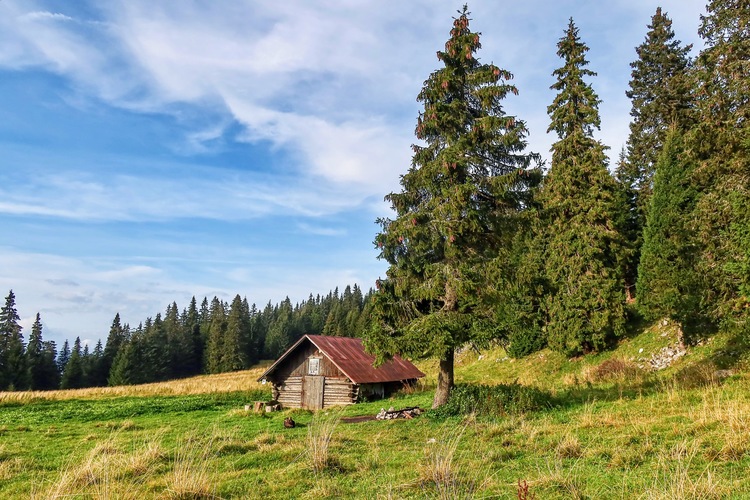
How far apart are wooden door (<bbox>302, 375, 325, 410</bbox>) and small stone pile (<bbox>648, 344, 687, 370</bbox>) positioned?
58.8 feet

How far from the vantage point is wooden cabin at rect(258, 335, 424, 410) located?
25.8 metres

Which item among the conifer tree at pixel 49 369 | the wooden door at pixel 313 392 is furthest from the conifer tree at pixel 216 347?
the wooden door at pixel 313 392

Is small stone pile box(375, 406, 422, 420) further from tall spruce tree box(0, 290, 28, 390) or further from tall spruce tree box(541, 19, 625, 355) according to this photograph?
tall spruce tree box(0, 290, 28, 390)

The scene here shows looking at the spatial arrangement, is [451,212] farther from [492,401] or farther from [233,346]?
Result: [233,346]

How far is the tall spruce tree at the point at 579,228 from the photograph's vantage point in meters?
24.8

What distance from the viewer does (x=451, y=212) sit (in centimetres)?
1409

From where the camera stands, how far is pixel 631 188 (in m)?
33.9

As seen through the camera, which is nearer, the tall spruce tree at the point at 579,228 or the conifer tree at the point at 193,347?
the tall spruce tree at the point at 579,228

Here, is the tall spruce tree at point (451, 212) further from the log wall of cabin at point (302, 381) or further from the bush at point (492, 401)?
the log wall of cabin at point (302, 381)

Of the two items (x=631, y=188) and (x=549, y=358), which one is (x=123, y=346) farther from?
(x=631, y=188)

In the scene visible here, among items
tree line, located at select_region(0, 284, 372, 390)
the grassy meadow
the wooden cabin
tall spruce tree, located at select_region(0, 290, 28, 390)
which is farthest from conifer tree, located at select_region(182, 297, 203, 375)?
the grassy meadow

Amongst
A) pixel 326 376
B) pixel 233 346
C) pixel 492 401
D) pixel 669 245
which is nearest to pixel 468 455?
pixel 492 401

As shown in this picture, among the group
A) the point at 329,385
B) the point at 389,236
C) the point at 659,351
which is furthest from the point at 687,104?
the point at 329,385

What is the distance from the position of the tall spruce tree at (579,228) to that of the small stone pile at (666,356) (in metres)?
3.06
